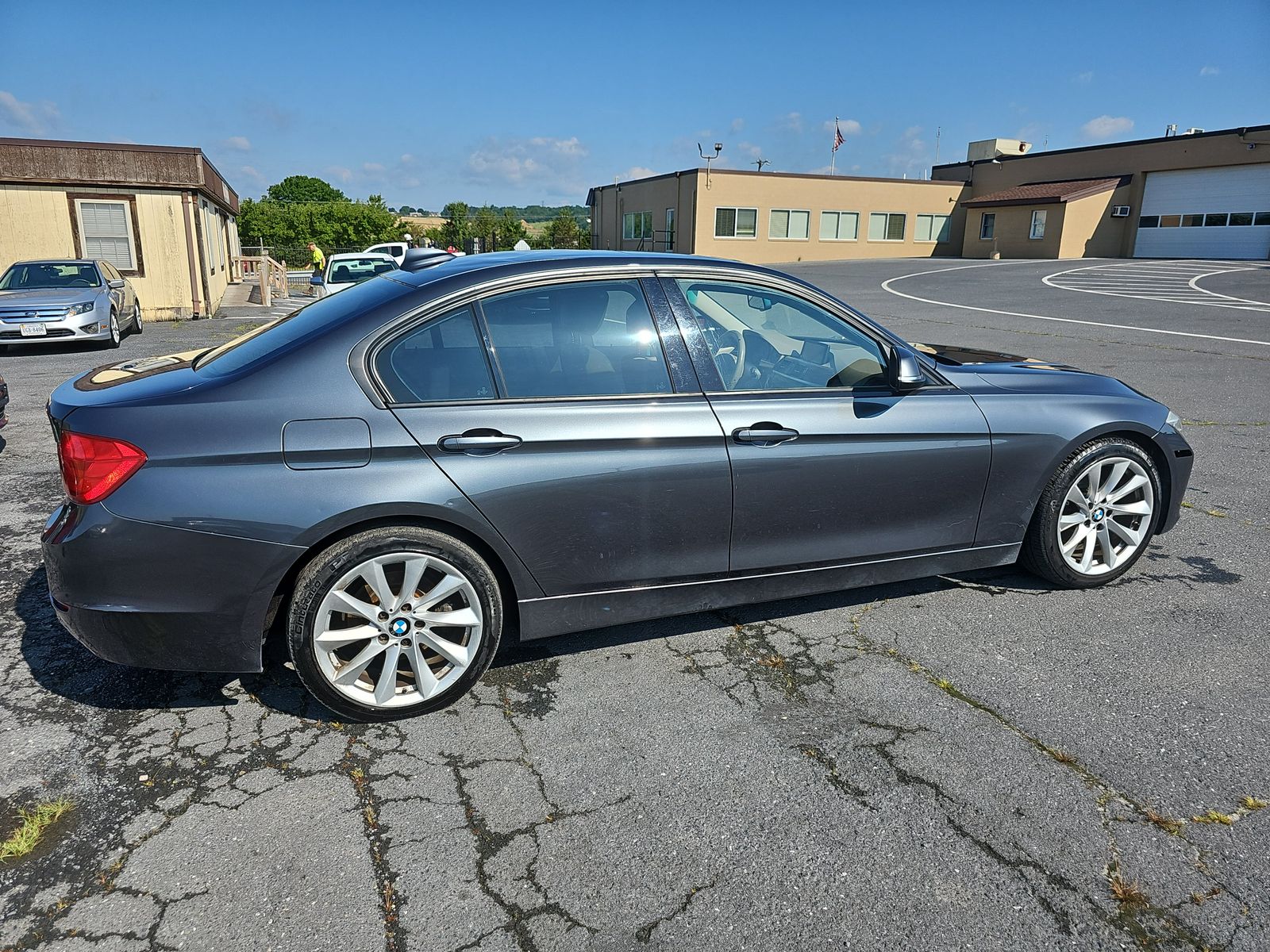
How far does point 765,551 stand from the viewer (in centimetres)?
358

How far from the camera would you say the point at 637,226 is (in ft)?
163

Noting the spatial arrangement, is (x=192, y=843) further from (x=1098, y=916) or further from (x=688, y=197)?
(x=688, y=197)

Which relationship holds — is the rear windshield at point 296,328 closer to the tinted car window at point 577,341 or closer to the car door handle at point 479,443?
the tinted car window at point 577,341

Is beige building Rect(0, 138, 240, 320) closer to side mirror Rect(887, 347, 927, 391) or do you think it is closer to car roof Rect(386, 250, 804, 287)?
car roof Rect(386, 250, 804, 287)

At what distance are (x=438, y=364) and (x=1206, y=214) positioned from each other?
4600 cm

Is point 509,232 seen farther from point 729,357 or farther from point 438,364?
point 438,364

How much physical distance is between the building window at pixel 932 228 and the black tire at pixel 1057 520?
47.2 metres

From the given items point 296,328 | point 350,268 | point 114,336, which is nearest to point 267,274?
point 350,268

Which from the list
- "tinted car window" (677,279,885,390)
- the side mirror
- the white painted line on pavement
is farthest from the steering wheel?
the white painted line on pavement

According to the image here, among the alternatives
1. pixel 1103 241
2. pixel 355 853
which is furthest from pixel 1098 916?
pixel 1103 241

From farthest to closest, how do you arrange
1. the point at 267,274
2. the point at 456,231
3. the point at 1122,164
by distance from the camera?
the point at 456,231
the point at 1122,164
the point at 267,274

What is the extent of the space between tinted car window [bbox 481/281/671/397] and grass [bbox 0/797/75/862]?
1.96 meters

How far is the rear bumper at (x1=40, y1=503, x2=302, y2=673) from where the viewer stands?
282 centimetres

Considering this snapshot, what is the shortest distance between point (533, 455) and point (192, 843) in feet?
5.28
